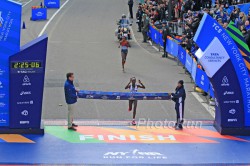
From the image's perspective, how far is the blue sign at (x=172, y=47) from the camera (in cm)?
2963

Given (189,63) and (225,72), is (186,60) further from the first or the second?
(225,72)

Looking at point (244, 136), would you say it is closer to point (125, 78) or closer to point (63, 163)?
point (63, 163)

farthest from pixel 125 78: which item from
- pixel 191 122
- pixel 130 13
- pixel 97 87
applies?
pixel 130 13

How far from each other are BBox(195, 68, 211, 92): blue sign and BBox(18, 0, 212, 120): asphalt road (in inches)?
23.1

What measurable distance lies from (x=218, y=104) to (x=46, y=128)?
5.42m

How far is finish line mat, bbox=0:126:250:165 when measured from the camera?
51.9 feet

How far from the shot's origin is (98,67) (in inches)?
1118

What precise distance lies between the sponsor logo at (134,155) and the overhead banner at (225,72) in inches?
116

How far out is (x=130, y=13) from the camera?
44.8m

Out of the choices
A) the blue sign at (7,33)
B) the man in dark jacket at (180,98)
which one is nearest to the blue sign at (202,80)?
the man in dark jacket at (180,98)

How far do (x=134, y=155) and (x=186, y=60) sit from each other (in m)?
11.5

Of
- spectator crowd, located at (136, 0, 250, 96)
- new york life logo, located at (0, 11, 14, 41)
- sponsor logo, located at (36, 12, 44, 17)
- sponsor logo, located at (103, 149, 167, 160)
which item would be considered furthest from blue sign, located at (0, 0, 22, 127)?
sponsor logo, located at (36, 12, 44, 17)

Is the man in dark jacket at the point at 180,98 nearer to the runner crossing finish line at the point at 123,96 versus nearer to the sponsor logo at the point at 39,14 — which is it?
the runner crossing finish line at the point at 123,96

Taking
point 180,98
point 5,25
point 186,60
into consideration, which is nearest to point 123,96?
point 180,98
